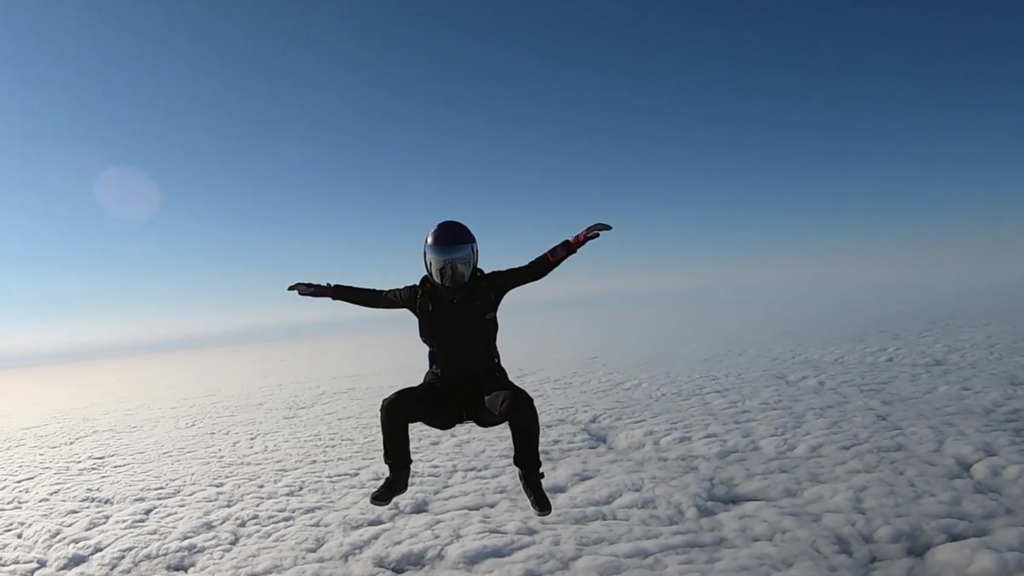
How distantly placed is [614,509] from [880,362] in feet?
276

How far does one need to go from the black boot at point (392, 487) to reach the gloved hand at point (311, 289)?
1932 mm

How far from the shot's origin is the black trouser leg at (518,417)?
4.49 meters

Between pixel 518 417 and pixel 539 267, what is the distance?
1424 mm

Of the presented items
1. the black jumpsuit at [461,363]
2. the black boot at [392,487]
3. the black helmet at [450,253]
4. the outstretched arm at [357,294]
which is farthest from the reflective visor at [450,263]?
the black boot at [392,487]

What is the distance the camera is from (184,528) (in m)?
46.7

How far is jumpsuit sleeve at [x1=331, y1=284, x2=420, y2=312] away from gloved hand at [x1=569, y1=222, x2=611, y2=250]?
1.72 metres

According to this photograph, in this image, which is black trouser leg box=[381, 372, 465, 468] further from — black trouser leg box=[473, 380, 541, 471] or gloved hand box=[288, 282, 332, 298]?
gloved hand box=[288, 282, 332, 298]

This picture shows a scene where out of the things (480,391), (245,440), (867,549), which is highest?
(480,391)

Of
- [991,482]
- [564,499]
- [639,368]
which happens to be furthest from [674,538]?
[639,368]

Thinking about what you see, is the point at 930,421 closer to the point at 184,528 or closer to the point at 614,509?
the point at 614,509

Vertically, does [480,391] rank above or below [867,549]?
above

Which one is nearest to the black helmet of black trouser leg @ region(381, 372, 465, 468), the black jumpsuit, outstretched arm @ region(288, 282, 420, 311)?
the black jumpsuit

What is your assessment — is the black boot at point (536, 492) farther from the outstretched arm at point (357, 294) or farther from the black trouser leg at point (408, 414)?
the outstretched arm at point (357, 294)

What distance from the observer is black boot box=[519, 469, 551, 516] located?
451 cm
